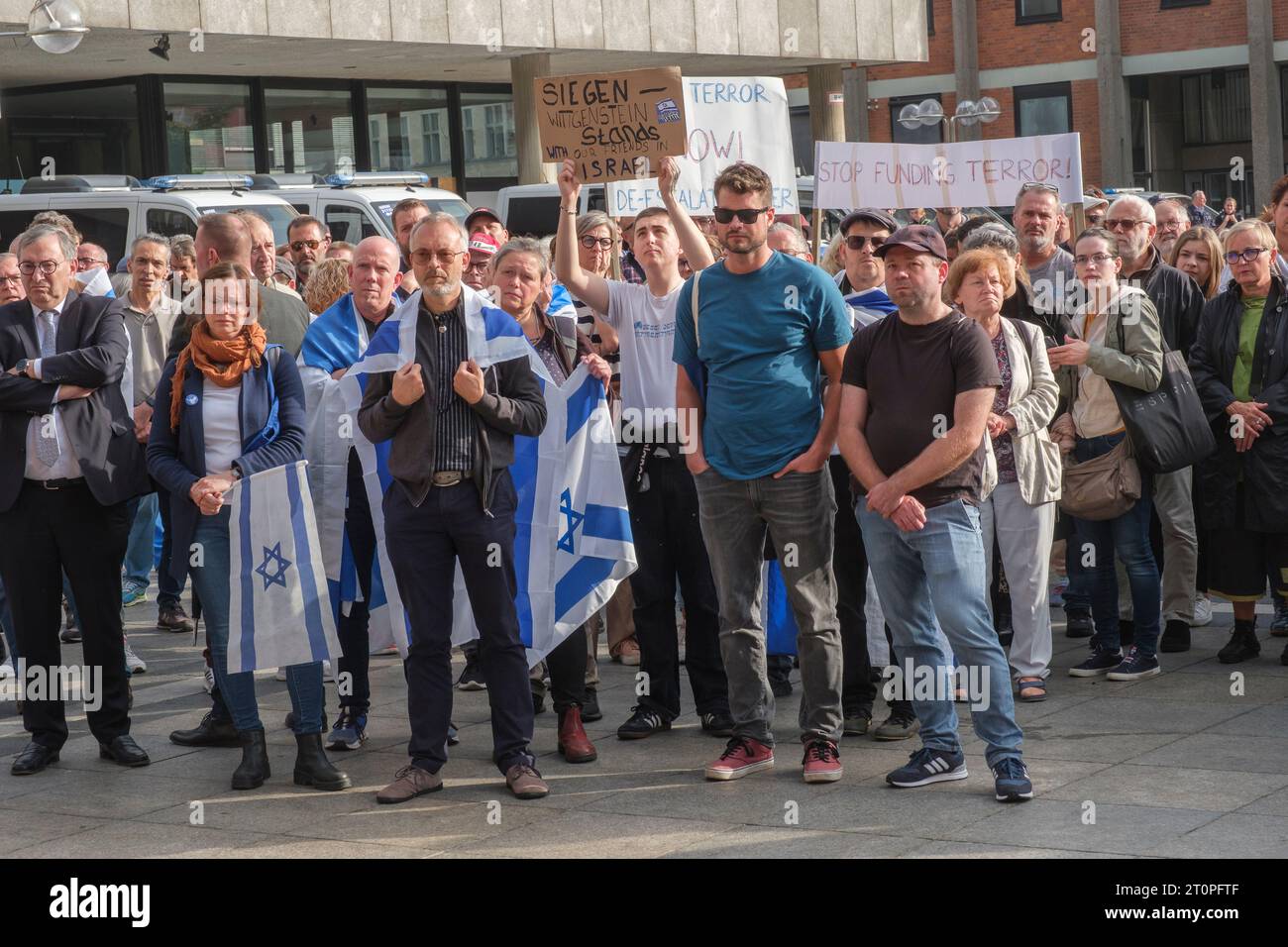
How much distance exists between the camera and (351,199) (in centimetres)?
1881

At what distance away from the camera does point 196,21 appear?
21.6 m

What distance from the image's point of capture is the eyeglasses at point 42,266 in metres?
A: 7.54

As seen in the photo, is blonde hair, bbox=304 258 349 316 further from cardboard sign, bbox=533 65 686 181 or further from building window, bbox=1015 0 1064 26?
building window, bbox=1015 0 1064 26

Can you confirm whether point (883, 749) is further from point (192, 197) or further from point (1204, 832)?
point (192, 197)

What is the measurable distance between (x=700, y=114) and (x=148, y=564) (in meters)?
4.58

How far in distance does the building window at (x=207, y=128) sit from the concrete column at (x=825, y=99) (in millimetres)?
9354

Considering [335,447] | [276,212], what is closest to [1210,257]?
[335,447]

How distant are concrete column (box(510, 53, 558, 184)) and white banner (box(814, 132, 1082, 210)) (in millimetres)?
13894

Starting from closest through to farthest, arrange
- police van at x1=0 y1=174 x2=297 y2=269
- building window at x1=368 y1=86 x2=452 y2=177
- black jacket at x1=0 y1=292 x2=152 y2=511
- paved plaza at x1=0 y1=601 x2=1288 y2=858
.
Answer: paved plaza at x1=0 y1=601 x2=1288 y2=858
black jacket at x1=0 y1=292 x2=152 y2=511
police van at x1=0 y1=174 x2=297 y2=269
building window at x1=368 y1=86 x2=452 y2=177

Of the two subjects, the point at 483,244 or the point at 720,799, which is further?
the point at 483,244

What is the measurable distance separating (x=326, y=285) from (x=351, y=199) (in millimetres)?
10794

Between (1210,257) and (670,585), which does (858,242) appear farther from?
(1210,257)

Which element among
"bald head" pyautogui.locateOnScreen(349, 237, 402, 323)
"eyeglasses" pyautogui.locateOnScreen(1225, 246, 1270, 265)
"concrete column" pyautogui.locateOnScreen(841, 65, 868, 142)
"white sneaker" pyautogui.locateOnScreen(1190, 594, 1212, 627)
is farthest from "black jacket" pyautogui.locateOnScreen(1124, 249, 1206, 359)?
"concrete column" pyautogui.locateOnScreen(841, 65, 868, 142)

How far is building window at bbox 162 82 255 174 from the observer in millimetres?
26000
